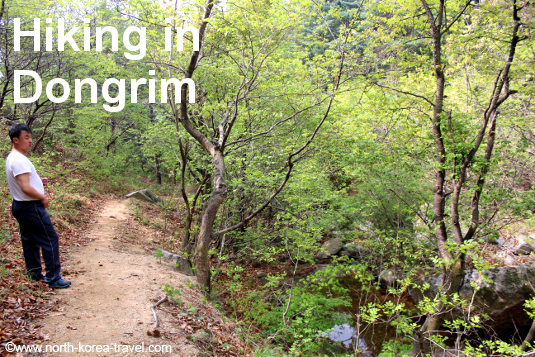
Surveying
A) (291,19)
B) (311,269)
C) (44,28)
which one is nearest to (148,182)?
(44,28)

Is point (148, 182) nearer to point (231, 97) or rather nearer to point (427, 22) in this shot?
point (231, 97)

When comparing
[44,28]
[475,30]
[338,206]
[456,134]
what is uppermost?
[44,28]

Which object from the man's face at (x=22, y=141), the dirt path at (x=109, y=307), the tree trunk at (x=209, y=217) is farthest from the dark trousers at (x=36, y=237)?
the tree trunk at (x=209, y=217)

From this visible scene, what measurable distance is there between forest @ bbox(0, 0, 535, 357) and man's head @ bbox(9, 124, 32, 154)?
1699 mm

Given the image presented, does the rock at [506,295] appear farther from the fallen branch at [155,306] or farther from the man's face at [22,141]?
the man's face at [22,141]

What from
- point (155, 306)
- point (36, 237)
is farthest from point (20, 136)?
point (155, 306)

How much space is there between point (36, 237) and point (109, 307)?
128cm

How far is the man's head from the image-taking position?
12.6 ft

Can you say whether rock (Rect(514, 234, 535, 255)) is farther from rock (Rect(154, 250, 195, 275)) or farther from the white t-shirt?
the white t-shirt

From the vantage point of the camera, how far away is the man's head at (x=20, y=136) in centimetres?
384

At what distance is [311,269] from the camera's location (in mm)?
11266

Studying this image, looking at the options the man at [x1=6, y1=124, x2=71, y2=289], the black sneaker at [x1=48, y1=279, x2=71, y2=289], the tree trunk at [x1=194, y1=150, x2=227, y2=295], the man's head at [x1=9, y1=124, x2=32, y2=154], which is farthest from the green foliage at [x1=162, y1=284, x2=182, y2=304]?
the man's head at [x1=9, y1=124, x2=32, y2=154]

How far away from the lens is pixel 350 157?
6938mm

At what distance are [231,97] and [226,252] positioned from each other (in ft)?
13.9
